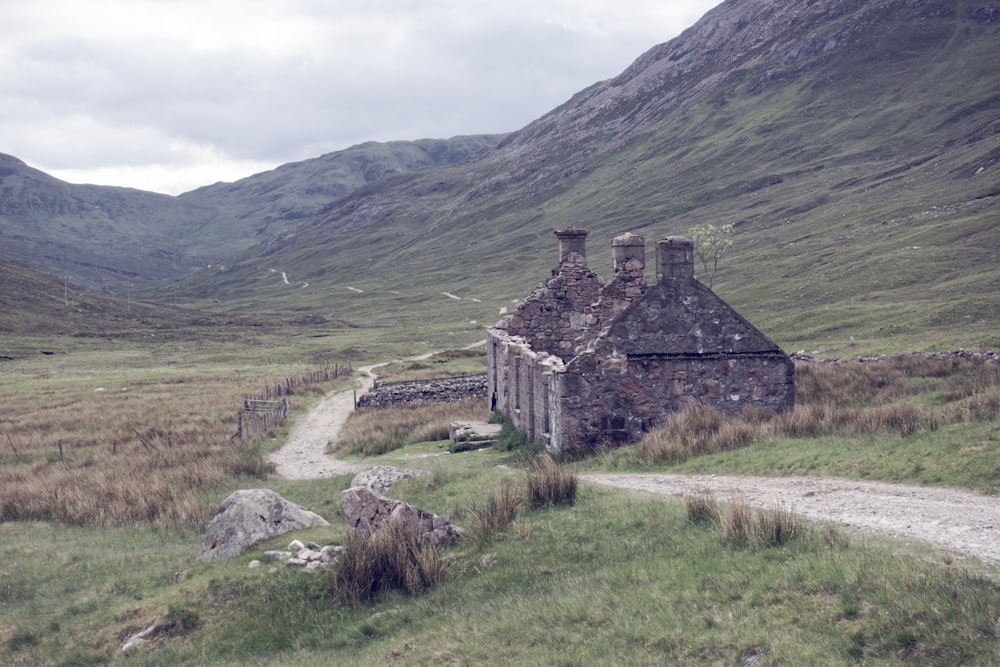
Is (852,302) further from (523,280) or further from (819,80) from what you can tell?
(819,80)

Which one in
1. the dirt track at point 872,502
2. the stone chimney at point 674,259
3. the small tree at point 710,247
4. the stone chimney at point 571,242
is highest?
the small tree at point 710,247

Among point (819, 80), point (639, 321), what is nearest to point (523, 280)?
point (819, 80)

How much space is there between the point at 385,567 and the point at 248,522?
3.62m

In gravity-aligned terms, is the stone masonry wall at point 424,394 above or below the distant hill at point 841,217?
below

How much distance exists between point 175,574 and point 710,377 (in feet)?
40.3

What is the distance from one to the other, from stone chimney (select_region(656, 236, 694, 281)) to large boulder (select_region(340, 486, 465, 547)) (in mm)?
10049

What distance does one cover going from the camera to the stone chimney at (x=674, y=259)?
20031 mm

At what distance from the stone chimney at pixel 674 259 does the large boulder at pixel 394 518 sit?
1005 cm

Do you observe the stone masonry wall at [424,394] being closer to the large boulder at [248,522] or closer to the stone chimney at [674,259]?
the stone chimney at [674,259]

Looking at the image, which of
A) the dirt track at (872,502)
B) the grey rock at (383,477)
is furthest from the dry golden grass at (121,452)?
the dirt track at (872,502)

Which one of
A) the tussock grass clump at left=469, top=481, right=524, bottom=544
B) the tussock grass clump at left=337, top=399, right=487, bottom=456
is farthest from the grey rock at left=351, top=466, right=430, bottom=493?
the tussock grass clump at left=337, top=399, right=487, bottom=456

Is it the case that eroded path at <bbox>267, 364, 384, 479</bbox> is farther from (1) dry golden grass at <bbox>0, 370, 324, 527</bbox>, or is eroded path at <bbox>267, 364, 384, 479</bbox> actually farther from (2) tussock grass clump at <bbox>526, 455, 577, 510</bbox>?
(2) tussock grass clump at <bbox>526, 455, 577, 510</bbox>

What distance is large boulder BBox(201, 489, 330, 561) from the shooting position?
13.0 metres

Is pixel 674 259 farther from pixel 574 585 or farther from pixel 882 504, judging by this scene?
pixel 574 585
